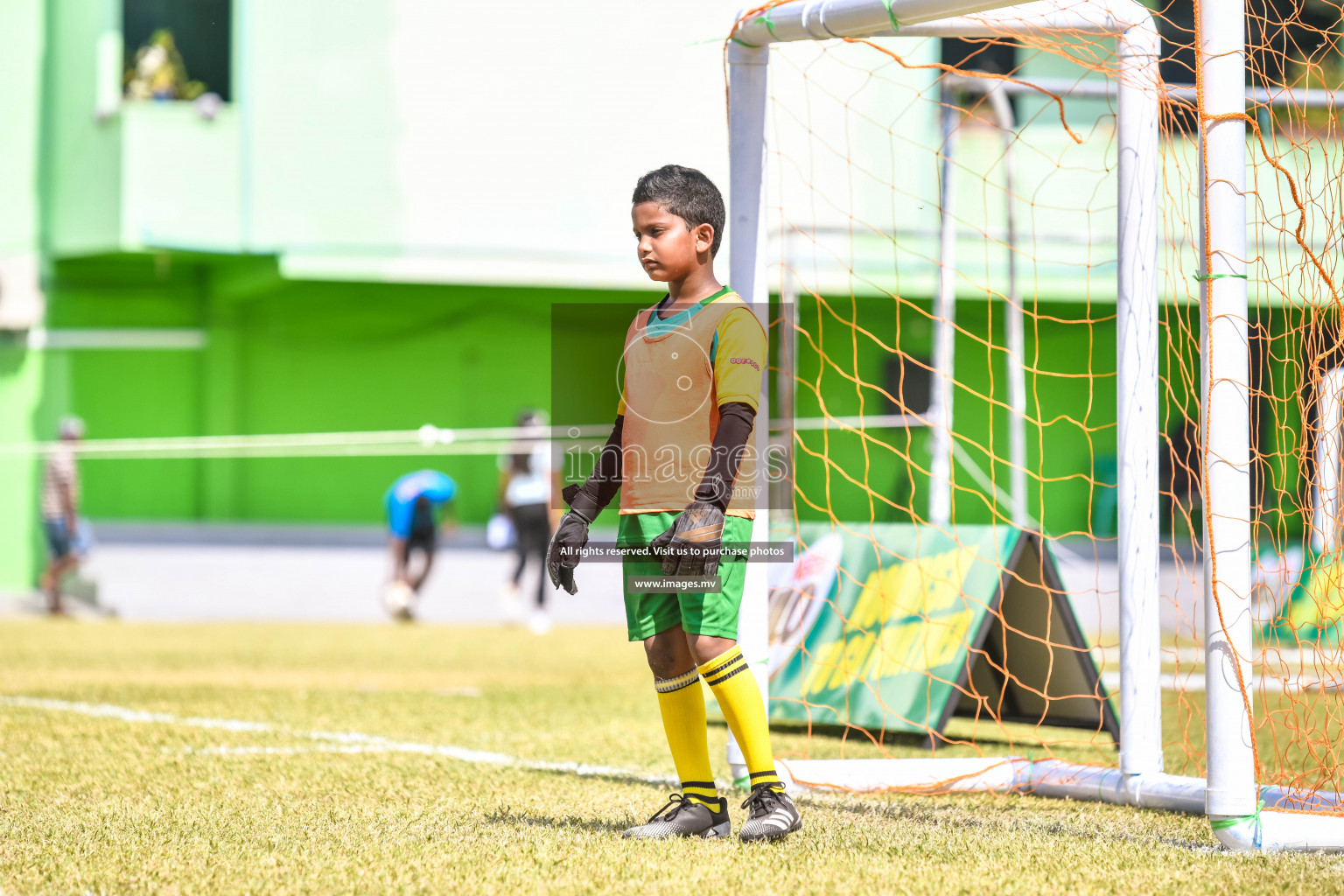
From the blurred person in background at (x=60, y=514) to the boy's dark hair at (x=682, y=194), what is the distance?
12859 mm

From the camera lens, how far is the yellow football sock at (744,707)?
3.87m

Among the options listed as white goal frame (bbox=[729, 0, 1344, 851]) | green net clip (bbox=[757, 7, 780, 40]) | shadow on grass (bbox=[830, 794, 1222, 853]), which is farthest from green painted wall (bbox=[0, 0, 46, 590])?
shadow on grass (bbox=[830, 794, 1222, 853])

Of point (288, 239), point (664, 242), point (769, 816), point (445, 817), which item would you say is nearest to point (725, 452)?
point (664, 242)

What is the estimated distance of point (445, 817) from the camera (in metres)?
4.20

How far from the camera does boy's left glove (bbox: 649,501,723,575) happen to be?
363cm

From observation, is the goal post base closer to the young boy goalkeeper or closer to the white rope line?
the young boy goalkeeper

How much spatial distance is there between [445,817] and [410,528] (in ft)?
33.2

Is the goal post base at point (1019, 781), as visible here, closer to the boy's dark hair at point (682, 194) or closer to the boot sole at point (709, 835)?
the boot sole at point (709, 835)

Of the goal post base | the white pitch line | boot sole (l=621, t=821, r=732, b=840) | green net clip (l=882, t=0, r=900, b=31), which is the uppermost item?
green net clip (l=882, t=0, r=900, b=31)

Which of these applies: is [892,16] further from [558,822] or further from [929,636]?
[929,636]

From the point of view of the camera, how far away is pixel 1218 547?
3812mm

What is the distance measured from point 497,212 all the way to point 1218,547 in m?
15.4

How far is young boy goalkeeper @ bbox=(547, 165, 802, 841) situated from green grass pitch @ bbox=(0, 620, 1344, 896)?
0.84ft

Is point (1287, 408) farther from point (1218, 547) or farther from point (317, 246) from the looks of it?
point (317, 246)
